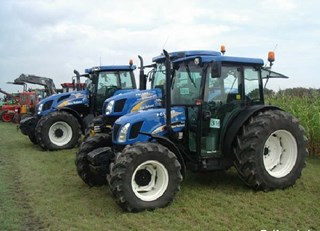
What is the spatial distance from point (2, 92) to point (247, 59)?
899 inches

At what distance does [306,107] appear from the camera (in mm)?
9945

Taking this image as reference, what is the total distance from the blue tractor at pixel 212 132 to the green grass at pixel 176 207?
0.34m

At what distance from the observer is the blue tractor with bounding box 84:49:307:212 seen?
560cm

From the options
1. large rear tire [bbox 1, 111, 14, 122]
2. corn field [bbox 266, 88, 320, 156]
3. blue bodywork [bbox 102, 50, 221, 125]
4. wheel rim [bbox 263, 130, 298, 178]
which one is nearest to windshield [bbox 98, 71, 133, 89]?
blue bodywork [bbox 102, 50, 221, 125]

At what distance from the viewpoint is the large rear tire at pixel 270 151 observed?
5797 mm

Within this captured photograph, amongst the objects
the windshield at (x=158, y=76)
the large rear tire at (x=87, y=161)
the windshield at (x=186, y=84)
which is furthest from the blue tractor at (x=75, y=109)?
the windshield at (x=186, y=84)

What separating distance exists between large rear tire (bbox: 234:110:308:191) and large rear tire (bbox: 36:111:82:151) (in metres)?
6.52

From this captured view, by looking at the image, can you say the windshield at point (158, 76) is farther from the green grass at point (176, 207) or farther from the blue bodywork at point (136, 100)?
the green grass at point (176, 207)

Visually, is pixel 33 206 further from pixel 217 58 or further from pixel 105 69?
pixel 105 69

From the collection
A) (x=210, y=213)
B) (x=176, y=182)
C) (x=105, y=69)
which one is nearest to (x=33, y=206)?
(x=176, y=182)

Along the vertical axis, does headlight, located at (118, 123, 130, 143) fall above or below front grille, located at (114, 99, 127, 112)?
below

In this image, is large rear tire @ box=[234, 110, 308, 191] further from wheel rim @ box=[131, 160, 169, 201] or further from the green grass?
wheel rim @ box=[131, 160, 169, 201]

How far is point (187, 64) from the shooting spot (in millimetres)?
6133

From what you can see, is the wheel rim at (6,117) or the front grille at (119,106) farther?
the wheel rim at (6,117)
